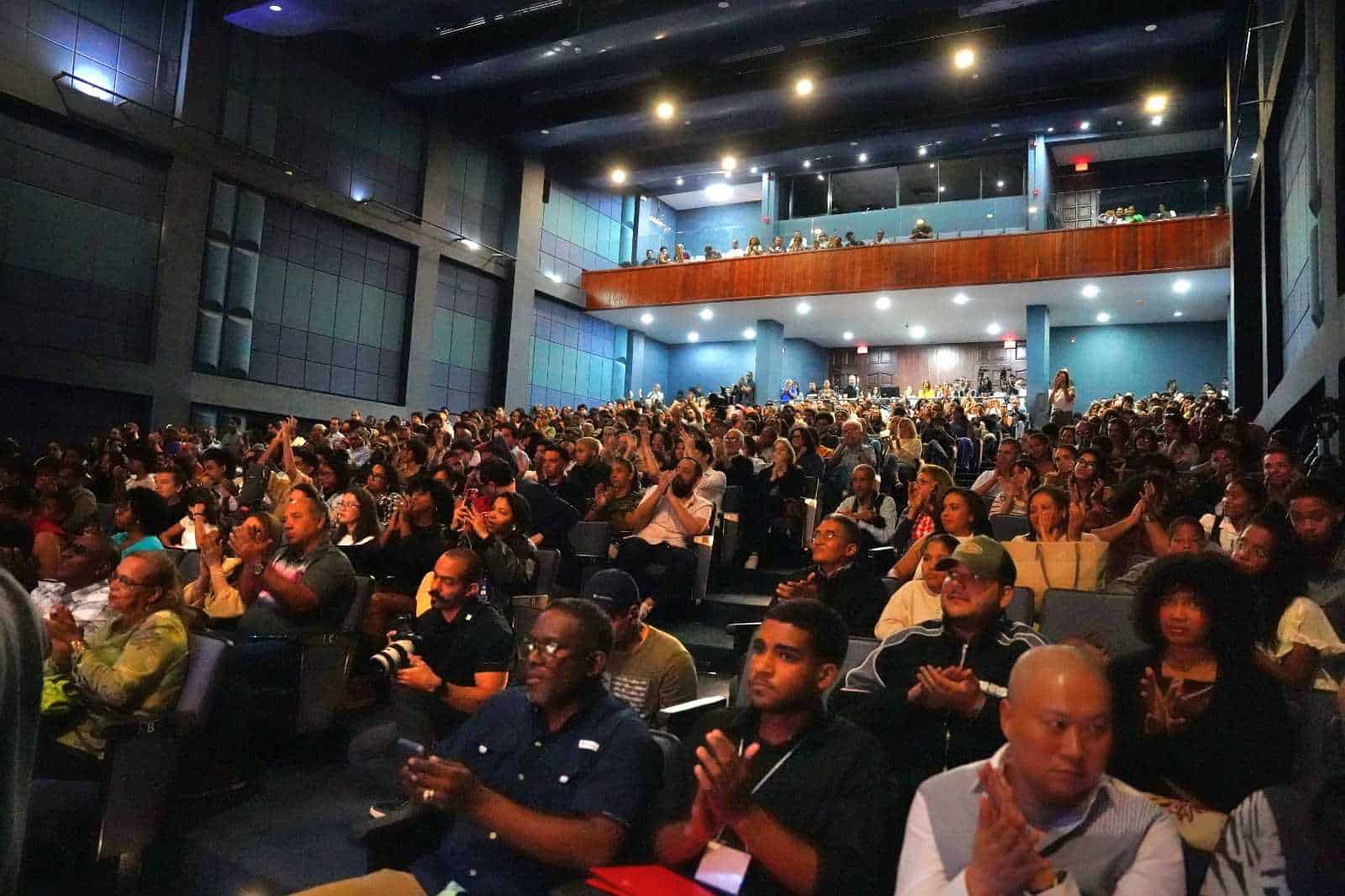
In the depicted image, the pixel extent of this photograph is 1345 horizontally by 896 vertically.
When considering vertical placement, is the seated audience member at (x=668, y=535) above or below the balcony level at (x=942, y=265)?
below

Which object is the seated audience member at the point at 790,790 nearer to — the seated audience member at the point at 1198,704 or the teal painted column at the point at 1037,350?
the seated audience member at the point at 1198,704

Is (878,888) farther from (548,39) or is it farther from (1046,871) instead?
(548,39)

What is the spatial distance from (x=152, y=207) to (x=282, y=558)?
31.0ft

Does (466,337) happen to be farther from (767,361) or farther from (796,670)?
(796,670)

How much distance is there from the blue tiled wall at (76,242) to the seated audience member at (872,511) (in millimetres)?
9717

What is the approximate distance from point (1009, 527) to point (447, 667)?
3.12 meters

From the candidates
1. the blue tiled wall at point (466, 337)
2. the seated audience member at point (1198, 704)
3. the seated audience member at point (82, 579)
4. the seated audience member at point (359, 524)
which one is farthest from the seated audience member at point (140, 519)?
the blue tiled wall at point (466, 337)

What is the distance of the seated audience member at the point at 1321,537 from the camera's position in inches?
116

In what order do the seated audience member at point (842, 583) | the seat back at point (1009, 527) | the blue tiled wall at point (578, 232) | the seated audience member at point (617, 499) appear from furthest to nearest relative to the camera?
the blue tiled wall at point (578, 232)
the seated audience member at point (617, 499)
the seat back at point (1009, 527)
the seated audience member at point (842, 583)

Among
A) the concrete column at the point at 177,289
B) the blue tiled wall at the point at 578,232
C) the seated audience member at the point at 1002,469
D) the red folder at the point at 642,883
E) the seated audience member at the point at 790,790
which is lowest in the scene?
the red folder at the point at 642,883

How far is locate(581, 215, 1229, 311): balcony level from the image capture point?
1276 cm

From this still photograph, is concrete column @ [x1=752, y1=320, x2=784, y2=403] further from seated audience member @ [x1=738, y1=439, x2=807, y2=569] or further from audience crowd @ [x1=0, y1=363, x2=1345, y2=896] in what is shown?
audience crowd @ [x1=0, y1=363, x2=1345, y2=896]

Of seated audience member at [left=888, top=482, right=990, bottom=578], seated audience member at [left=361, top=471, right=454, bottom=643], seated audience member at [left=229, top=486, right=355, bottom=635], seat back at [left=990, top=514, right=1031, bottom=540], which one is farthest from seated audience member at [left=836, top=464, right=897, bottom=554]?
seated audience member at [left=229, top=486, right=355, bottom=635]

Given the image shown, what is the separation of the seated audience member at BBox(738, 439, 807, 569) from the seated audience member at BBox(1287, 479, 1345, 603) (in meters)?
3.26
